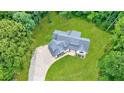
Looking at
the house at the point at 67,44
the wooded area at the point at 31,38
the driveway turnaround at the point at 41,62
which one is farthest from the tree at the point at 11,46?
the house at the point at 67,44

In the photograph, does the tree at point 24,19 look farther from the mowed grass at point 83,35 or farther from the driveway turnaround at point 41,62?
the driveway turnaround at point 41,62

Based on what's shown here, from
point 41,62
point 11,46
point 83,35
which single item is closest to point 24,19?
point 11,46

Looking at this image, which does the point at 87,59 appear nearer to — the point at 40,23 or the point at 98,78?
the point at 98,78

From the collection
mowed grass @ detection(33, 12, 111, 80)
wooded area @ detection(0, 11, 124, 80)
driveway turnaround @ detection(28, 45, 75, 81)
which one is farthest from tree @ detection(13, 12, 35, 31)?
driveway turnaround @ detection(28, 45, 75, 81)

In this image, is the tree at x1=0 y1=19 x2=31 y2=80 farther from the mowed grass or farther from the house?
the house

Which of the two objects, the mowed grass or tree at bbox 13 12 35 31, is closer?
the mowed grass
